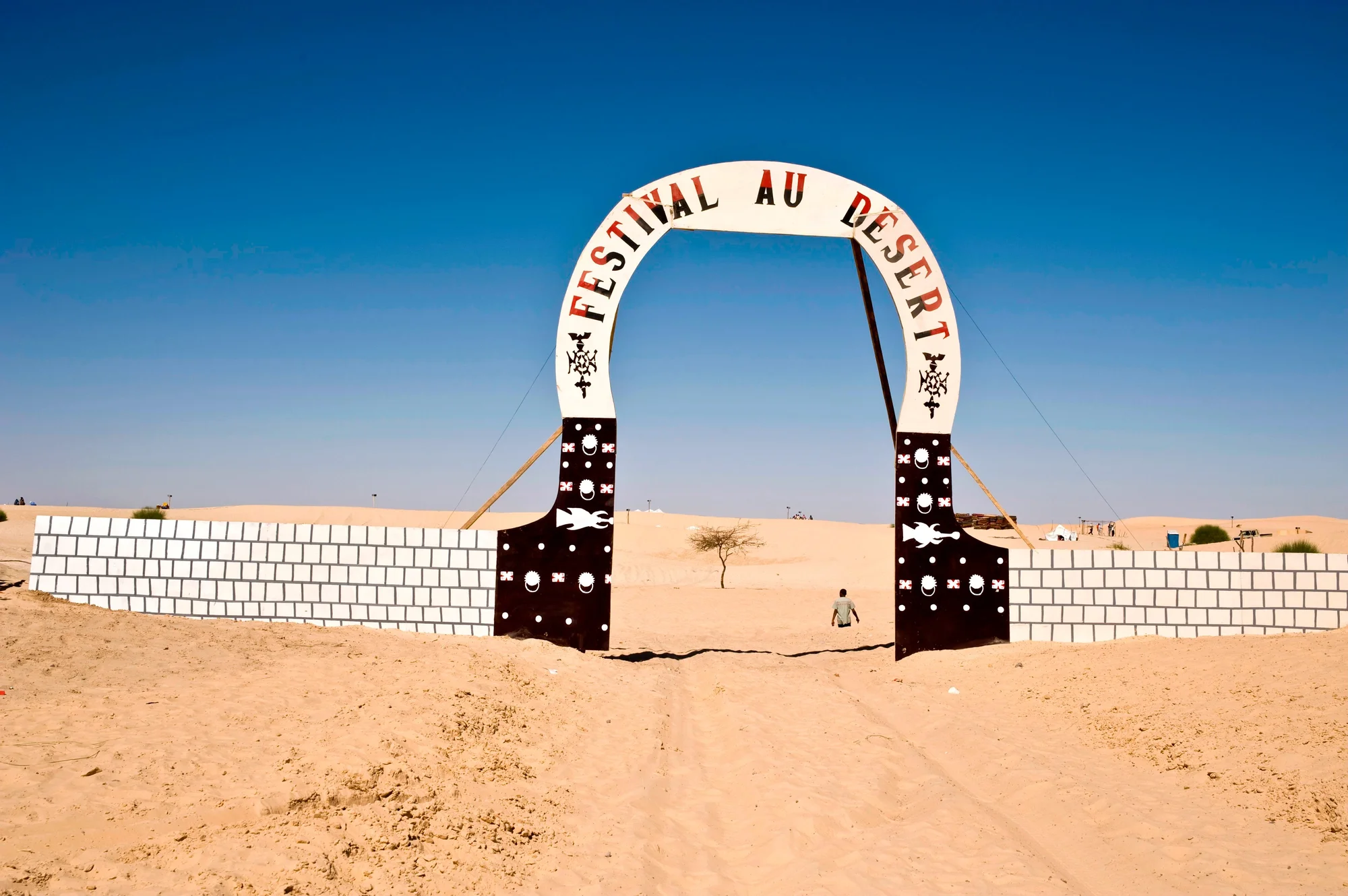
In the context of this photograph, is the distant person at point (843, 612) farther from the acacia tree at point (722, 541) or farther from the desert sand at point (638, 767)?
the acacia tree at point (722, 541)

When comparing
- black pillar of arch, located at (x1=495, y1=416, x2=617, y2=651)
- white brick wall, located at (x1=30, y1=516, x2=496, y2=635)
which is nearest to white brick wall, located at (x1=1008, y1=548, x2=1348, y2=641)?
black pillar of arch, located at (x1=495, y1=416, x2=617, y2=651)

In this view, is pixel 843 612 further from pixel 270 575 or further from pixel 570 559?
pixel 270 575

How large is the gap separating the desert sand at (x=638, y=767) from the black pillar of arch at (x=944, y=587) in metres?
0.74

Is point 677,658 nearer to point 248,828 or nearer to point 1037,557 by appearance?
point 1037,557

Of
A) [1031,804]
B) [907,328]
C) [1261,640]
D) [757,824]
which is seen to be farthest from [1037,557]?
[757,824]

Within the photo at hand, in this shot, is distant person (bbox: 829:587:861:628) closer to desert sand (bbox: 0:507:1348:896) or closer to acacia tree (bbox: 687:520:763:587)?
desert sand (bbox: 0:507:1348:896)

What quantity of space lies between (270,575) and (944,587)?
412 inches

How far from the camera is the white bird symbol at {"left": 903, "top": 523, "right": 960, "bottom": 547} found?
13633 mm

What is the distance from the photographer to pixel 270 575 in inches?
508

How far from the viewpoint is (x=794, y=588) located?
31297 mm

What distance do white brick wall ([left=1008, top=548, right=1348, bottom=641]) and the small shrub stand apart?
26598mm

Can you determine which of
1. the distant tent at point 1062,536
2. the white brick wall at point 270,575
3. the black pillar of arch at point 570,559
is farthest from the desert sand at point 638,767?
the distant tent at point 1062,536

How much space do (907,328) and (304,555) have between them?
403 inches

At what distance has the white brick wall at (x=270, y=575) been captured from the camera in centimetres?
1285
